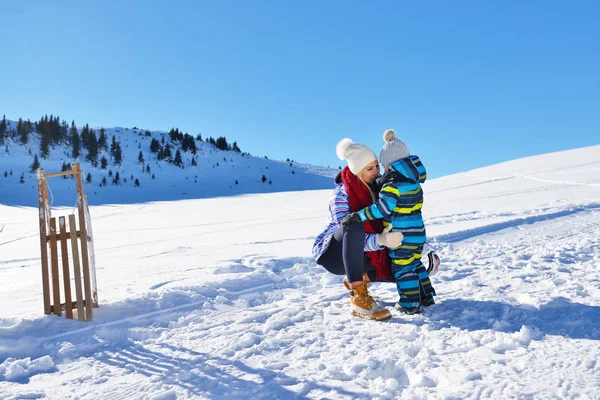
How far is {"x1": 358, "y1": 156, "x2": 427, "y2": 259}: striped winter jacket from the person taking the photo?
3.08 meters

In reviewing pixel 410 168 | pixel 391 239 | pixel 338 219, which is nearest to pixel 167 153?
pixel 338 219

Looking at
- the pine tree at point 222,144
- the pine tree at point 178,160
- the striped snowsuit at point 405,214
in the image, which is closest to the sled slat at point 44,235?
the striped snowsuit at point 405,214

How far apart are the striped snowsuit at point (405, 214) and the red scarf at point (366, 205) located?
0.23 ft

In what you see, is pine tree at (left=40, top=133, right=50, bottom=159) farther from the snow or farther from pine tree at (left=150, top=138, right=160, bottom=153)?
the snow

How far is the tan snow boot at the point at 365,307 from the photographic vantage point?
3221 millimetres

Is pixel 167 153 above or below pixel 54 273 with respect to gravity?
above

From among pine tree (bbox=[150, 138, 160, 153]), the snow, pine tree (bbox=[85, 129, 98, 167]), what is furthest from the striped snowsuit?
pine tree (bbox=[150, 138, 160, 153])

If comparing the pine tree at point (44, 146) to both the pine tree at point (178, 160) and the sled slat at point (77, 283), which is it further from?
the sled slat at point (77, 283)

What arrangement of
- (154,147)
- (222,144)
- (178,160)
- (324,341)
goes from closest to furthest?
(324,341) < (178,160) < (154,147) < (222,144)

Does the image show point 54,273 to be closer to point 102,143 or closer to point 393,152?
point 393,152

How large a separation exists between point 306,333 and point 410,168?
141cm

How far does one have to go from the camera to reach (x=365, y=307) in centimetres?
329

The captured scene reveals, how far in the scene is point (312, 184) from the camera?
4638cm

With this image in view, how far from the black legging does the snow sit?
1.28 feet
